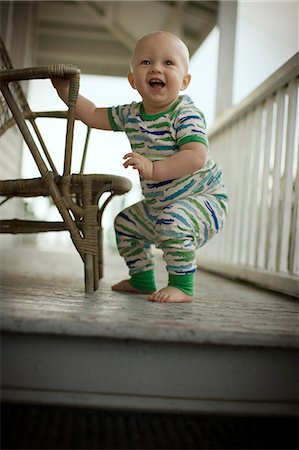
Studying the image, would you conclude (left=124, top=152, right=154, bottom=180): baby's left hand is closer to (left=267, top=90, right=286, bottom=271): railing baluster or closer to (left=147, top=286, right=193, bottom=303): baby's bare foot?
(left=147, top=286, right=193, bottom=303): baby's bare foot

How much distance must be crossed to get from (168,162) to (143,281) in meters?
0.52

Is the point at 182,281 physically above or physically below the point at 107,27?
below

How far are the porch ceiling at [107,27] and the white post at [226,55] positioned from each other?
674 millimetres

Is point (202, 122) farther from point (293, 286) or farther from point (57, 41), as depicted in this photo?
point (57, 41)

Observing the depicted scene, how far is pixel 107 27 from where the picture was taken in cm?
582

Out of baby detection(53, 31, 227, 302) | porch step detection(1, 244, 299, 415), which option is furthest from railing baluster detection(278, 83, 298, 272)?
porch step detection(1, 244, 299, 415)

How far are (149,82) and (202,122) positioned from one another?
0.21 meters

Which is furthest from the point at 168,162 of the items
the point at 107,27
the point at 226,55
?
the point at 107,27

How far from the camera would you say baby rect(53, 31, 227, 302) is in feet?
5.62

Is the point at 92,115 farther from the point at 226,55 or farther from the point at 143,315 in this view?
the point at 226,55

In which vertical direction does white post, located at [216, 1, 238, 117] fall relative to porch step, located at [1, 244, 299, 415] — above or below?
above

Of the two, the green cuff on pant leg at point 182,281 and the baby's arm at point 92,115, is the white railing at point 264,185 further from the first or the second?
the baby's arm at point 92,115

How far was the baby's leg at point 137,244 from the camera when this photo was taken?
6.33 ft

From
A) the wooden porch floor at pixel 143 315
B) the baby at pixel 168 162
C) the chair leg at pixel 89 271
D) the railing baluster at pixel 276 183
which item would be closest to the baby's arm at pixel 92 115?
the baby at pixel 168 162
